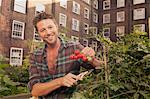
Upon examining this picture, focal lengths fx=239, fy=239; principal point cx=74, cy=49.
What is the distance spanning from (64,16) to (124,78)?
2513cm

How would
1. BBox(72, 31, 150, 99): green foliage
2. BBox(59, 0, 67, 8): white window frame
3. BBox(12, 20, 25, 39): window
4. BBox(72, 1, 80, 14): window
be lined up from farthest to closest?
BBox(72, 1, 80, 14): window
BBox(59, 0, 67, 8): white window frame
BBox(12, 20, 25, 39): window
BBox(72, 31, 150, 99): green foliage

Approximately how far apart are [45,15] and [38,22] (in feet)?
0.25

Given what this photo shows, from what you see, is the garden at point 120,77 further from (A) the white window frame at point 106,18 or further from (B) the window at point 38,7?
(A) the white window frame at point 106,18

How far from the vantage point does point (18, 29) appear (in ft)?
66.9

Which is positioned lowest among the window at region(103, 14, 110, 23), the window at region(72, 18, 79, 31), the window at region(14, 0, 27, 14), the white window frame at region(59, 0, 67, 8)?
the window at region(72, 18, 79, 31)

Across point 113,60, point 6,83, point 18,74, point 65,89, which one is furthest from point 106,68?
point 18,74

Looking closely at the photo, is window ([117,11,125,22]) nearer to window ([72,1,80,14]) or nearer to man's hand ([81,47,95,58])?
window ([72,1,80,14])

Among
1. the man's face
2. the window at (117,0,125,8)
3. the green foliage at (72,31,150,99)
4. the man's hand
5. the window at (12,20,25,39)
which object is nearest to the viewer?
the green foliage at (72,31,150,99)

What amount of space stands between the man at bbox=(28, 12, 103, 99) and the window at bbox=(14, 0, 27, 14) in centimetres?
1920

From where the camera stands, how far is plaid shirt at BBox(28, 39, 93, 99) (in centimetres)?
184

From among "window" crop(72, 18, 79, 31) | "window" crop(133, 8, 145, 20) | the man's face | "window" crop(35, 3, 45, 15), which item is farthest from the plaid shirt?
"window" crop(133, 8, 145, 20)

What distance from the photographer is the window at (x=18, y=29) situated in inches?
788

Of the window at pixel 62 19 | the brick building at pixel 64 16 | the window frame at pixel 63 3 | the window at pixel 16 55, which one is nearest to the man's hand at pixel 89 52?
the brick building at pixel 64 16

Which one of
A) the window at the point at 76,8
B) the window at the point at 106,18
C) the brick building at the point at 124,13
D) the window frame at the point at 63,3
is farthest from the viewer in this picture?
the window at the point at 106,18
